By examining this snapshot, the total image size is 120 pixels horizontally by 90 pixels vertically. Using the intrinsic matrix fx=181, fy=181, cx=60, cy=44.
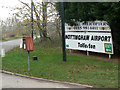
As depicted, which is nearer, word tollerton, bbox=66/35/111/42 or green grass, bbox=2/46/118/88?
green grass, bbox=2/46/118/88

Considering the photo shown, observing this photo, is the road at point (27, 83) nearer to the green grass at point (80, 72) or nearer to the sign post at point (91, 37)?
the green grass at point (80, 72)

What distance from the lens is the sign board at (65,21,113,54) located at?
12.0 metres

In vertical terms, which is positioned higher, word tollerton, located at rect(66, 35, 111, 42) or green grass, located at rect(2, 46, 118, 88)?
word tollerton, located at rect(66, 35, 111, 42)

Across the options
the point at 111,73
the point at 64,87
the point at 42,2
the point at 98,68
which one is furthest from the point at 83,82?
the point at 42,2

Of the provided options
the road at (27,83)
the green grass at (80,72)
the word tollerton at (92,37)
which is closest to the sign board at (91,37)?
the word tollerton at (92,37)

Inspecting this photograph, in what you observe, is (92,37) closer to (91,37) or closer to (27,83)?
(91,37)

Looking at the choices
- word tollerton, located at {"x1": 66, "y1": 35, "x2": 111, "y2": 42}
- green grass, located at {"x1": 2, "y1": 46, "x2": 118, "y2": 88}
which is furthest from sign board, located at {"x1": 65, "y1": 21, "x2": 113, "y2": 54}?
green grass, located at {"x1": 2, "y1": 46, "x2": 118, "y2": 88}

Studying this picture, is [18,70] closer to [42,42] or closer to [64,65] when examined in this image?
[64,65]

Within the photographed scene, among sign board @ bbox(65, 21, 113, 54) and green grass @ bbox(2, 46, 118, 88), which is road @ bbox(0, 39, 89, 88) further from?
sign board @ bbox(65, 21, 113, 54)

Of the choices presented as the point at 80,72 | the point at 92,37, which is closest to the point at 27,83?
the point at 80,72

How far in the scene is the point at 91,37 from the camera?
13.0m

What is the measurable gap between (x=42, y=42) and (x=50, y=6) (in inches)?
181

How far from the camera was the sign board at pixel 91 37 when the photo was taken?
12.0 m

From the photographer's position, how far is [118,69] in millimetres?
9164
